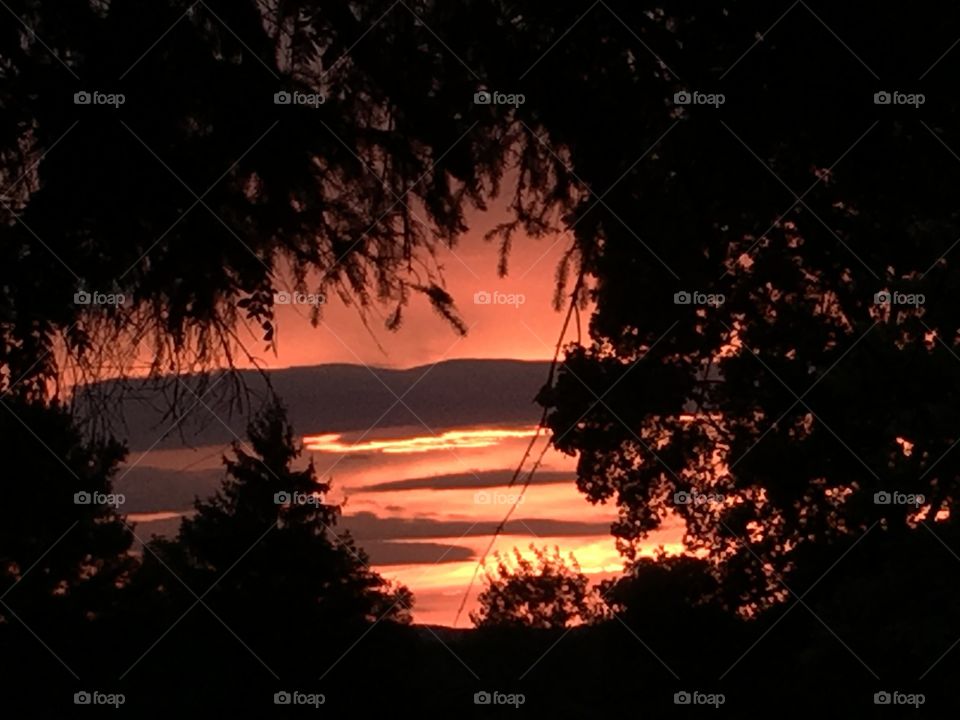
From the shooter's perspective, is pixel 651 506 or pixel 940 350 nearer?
pixel 940 350

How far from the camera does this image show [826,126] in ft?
20.7

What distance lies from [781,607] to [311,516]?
89.8ft

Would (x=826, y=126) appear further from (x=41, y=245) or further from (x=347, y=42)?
(x=41, y=245)

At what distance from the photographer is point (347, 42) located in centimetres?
673

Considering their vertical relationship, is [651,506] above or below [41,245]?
above

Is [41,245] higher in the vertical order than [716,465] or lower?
lower

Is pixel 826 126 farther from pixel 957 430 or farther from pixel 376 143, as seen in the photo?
pixel 957 430

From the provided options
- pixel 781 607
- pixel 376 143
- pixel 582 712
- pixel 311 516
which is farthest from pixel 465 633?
pixel 376 143

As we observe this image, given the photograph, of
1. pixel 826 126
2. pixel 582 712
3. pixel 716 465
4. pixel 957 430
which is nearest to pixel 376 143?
pixel 826 126

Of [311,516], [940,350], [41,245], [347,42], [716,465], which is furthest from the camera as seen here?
[311,516]

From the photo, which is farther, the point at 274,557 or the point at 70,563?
the point at 70,563

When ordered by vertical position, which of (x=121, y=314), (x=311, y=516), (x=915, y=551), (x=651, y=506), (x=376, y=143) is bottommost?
(x=121, y=314)

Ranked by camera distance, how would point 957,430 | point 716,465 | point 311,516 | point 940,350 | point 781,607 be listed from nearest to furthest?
point 957,430
point 940,350
point 716,465
point 781,607
point 311,516

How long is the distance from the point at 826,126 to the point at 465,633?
5314 cm
